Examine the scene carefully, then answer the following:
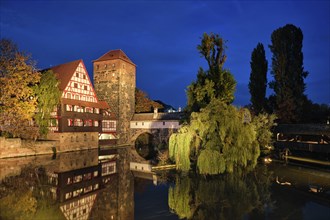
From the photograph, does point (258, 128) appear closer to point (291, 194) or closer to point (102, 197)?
point (291, 194)

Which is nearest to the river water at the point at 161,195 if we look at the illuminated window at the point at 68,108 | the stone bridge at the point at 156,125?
the illuminated window at the point at 68,108

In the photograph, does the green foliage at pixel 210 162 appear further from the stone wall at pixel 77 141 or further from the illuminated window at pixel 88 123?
the illuminated window at pixel 88 123

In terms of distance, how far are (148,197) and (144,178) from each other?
4619 mm

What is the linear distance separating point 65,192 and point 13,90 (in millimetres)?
17064

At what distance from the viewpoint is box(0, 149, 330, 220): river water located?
1020 cm

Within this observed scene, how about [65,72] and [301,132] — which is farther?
[65,72]

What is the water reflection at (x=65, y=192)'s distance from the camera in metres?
10.4

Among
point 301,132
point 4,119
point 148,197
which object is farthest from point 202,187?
point 4,119

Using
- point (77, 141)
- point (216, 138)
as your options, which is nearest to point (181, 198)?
point (216, 138)

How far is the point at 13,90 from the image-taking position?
86.2 feet

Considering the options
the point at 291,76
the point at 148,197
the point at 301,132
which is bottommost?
the point at 148,197

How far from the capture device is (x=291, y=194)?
12.8 meters

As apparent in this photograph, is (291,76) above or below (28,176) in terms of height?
above

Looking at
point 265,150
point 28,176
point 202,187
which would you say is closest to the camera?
point 202,187
